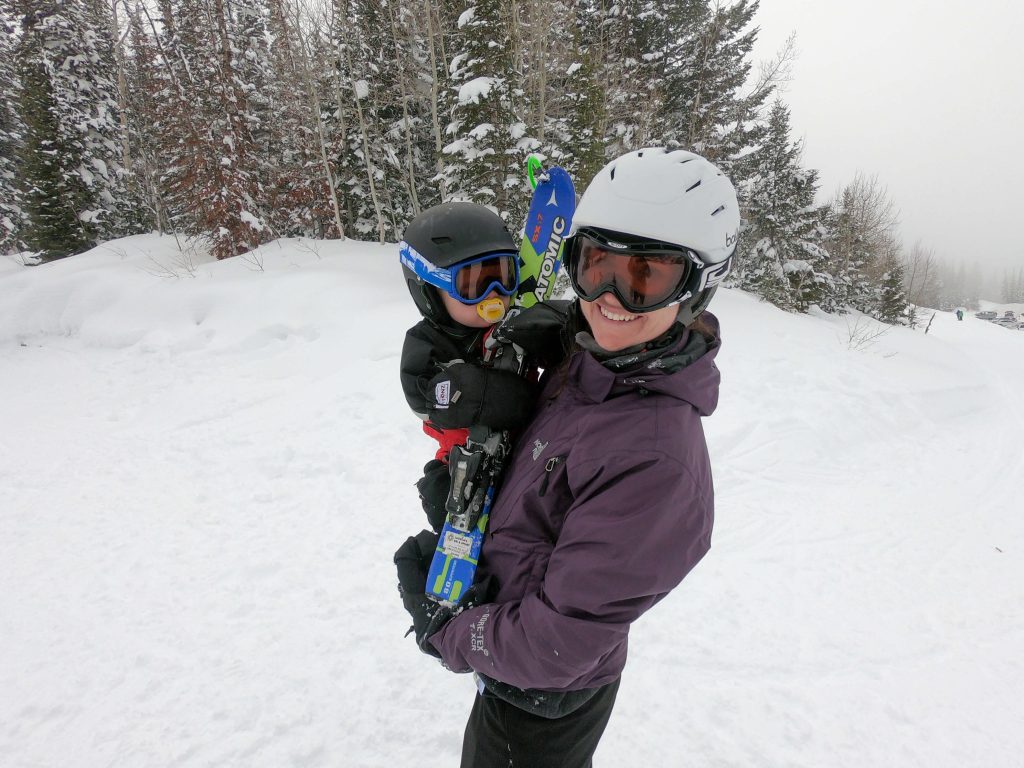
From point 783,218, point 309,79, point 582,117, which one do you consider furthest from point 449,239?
point 783,218

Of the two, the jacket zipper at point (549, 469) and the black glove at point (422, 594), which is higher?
the jacket zipper at point (549, 469)

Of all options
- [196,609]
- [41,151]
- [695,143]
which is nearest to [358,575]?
[196,609]

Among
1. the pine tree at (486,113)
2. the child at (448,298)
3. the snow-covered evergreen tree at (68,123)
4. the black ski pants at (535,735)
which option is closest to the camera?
the black ski pants at (535,735)

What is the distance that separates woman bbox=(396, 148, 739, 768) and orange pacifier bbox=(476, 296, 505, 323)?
0.42 meters

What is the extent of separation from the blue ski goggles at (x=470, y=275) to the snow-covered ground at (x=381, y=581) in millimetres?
2749

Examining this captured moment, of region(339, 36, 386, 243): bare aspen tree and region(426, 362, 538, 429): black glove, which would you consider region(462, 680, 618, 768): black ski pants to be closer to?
region(426, 362, 538, 429): black glove

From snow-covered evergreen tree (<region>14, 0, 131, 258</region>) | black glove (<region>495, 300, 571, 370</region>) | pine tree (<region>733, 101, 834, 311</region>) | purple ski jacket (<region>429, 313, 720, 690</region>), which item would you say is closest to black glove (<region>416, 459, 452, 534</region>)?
purple ski jacket (<region>429, 313, 720, 690</region>)

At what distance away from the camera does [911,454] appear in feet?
22.3

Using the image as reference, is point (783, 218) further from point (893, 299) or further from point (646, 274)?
point (646, 274)

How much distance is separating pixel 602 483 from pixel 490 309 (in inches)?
42.4

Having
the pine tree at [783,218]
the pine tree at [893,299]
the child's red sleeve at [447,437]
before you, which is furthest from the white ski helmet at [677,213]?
the pine tree at [893,299]

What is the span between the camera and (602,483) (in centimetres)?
120

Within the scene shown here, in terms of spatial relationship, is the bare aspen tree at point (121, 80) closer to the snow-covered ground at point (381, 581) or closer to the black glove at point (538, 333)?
the snow-covered ground at point (381, 581)

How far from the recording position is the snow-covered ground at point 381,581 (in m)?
2.99
